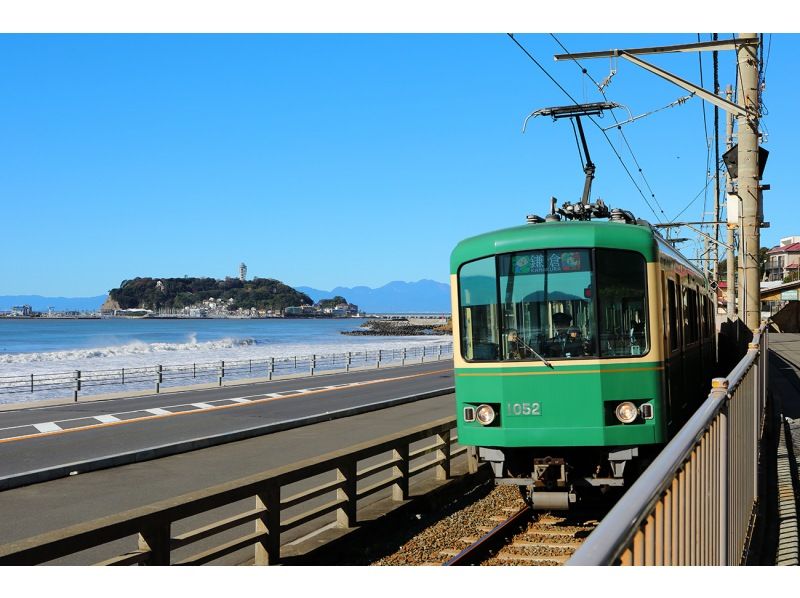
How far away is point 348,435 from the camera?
1750 centimetres

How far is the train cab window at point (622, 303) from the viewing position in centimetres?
949

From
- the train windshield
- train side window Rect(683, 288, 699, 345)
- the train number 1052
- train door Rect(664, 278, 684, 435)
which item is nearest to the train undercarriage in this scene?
the train number 1052

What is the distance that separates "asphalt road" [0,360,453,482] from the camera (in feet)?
55.5

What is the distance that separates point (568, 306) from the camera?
955cm

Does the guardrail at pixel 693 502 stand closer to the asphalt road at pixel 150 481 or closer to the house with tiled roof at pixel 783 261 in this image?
the asphalt road at pixel 150 481

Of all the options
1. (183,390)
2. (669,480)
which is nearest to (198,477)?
(669,480)

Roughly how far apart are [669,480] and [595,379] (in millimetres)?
6289

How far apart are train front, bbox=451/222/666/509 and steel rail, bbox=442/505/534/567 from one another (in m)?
0.44

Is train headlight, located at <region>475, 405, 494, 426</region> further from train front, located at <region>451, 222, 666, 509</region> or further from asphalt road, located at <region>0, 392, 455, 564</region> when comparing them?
asphalt road, located at <region>0, 392, 455, 564</region>

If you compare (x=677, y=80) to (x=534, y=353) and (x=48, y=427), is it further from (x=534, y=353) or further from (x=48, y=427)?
(x=48, y=427)

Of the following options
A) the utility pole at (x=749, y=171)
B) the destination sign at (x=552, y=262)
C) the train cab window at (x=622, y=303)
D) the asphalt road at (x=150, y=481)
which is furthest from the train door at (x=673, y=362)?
the asphalt road at (x=150, y=481)

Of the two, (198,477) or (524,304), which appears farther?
(198,477)

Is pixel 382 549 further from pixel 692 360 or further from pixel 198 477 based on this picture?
pixel 692 360

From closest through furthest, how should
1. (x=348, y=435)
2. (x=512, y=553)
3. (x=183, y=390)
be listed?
(x=512, y=553) < (x=348, y=435) < (x=183, y=390)
